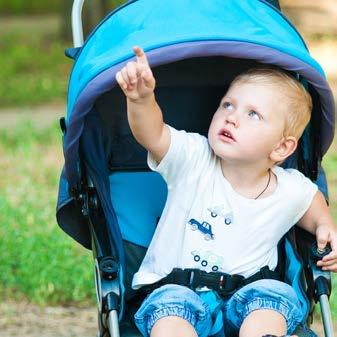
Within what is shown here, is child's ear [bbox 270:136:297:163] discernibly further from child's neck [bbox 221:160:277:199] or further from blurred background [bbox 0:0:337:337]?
blurred background [bbox 0:0:337:337]

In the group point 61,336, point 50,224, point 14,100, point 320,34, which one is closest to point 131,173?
point 61,336

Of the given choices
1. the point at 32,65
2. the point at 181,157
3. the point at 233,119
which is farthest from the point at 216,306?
the point at 32,65

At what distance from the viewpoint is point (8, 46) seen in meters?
12.7

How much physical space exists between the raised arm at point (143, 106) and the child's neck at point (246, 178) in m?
0.27

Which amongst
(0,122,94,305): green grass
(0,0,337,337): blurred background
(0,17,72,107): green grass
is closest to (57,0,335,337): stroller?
Answer: (0,0,337,337): blurred background

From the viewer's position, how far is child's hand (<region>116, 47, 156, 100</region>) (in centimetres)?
329

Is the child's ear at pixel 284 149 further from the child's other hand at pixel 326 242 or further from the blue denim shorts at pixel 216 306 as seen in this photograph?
the blue denim shorts at pixel 216 306

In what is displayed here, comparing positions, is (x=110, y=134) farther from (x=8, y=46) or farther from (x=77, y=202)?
(x=8, y=46)

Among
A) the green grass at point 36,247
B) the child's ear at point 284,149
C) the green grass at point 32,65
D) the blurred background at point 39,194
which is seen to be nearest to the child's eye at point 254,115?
the child's ear at point 284,149

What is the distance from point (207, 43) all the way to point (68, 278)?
2.22 m

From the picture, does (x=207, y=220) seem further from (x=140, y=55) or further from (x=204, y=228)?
(x=140, y=55)

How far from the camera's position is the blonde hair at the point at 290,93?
3.66 m

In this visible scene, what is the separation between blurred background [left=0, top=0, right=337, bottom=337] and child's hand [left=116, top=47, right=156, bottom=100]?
1.88 m

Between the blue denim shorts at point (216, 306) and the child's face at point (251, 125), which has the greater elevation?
the child's face at point (251, 125)
